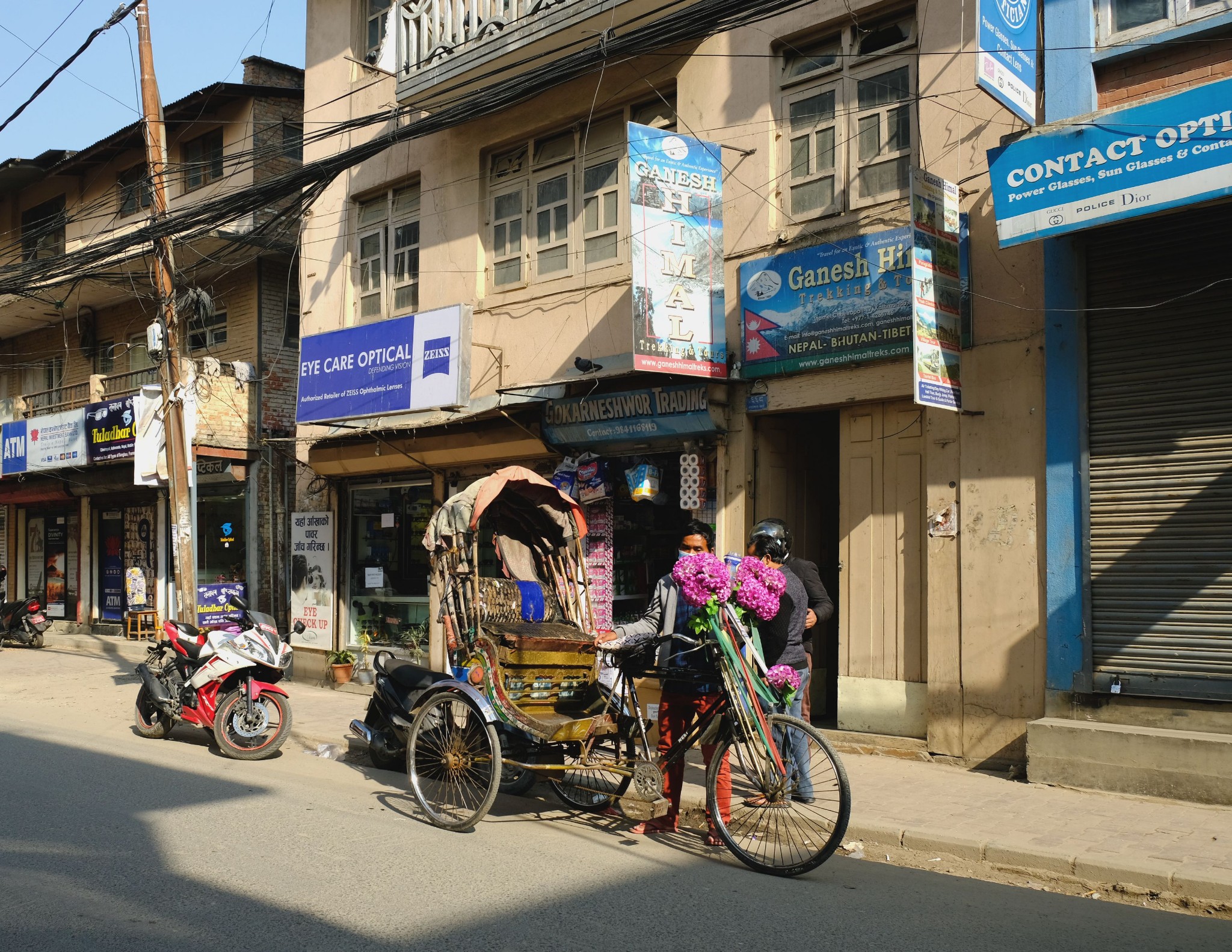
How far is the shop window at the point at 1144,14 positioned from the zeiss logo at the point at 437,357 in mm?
7793

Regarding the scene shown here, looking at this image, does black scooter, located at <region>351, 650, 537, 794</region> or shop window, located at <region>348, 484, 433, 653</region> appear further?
shop window, located at <region>348, 484, 433, 653</region>

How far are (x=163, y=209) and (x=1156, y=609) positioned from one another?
12.6 meters

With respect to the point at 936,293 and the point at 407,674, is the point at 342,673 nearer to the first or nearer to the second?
the point at 407,674

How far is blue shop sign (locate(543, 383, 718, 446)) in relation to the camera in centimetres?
1078

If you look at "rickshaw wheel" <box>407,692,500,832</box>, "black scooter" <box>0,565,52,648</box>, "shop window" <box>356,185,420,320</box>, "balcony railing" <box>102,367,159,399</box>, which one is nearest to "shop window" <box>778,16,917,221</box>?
"rickshaw wheel" <box>407,692,500,832</box>

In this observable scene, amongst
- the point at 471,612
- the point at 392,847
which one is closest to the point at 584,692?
the point at 471,612

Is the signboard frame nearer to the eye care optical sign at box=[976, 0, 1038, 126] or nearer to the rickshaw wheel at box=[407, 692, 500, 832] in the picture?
the eye care optical sign at box=[976, 0, 1038, 126]

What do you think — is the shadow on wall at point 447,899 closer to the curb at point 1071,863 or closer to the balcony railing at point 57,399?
the curb at point 1071,863

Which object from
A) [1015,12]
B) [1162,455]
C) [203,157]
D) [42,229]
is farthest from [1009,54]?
[42,229]

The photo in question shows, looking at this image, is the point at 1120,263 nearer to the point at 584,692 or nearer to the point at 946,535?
the point at 946,535

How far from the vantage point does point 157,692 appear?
1056 centimetres

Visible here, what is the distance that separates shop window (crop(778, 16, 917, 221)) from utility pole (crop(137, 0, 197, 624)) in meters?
8.14

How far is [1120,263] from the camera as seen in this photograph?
8.20 m

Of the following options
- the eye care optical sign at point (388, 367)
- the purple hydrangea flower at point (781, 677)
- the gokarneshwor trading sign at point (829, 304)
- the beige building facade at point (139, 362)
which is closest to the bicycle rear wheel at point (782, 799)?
the purple hydrangea flower at point (781, 677)
